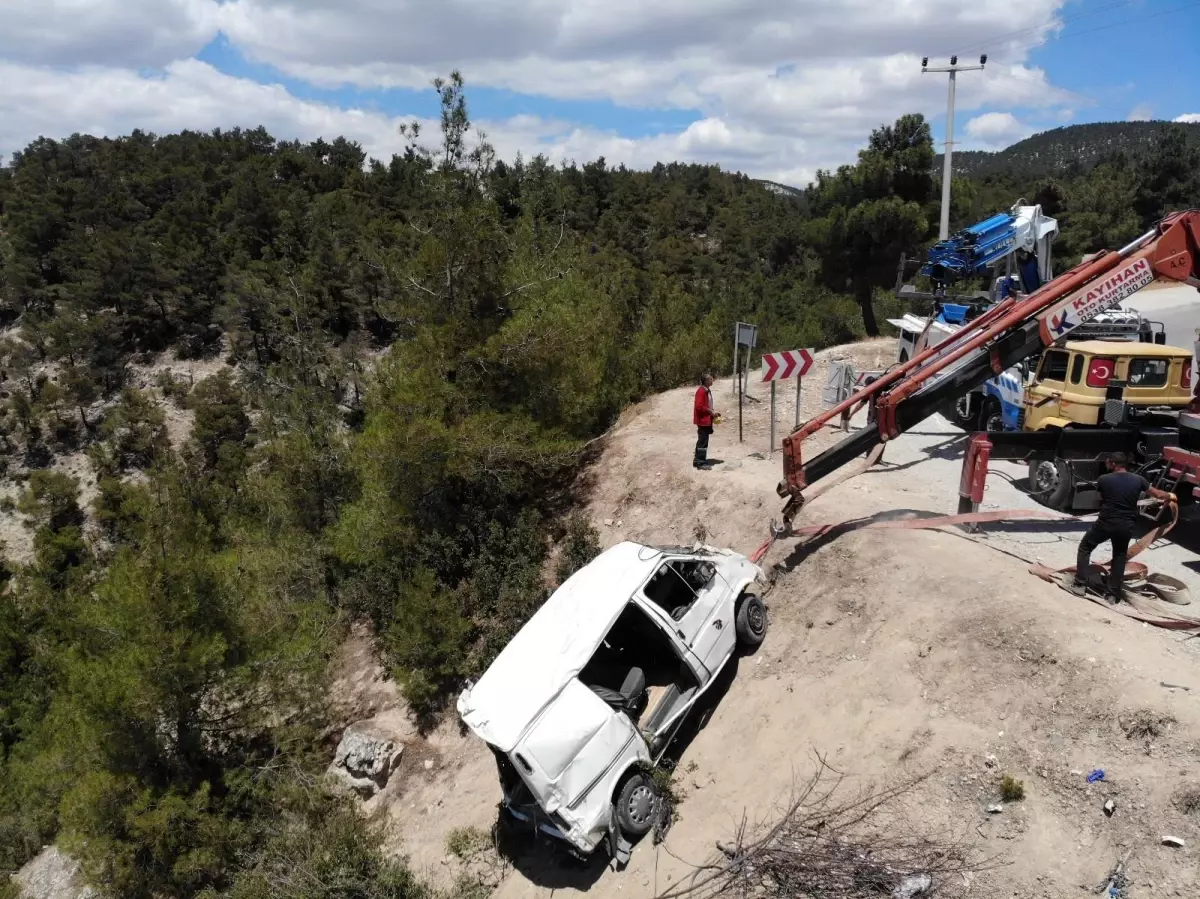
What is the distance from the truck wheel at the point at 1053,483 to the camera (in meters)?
10.5

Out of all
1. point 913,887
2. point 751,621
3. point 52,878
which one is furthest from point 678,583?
point 52,878

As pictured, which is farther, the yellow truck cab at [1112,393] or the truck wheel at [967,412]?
the truck wheel at [967,412]

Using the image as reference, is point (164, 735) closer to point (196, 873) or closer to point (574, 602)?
point (196, 873)

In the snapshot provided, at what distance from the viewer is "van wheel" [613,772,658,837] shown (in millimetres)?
7324

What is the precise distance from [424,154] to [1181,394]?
13189 millimetres

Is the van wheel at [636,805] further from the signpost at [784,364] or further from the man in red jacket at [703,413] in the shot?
the signpost at [784,364]

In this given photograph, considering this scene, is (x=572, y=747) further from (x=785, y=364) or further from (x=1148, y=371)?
(x=1148, y=371)

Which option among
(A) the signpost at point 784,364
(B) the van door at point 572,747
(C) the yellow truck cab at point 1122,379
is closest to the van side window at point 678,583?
(B) the van door at point 572,747

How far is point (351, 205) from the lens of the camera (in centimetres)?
5409

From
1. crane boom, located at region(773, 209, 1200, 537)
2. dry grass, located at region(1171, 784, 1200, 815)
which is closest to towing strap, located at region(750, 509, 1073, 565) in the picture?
crane boom, located at region(773, 209, 1200, 537)

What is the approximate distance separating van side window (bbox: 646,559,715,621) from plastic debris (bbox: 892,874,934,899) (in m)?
3.55

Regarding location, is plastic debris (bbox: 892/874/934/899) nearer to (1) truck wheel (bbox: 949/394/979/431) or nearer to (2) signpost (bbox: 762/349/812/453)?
(2) signpost (bbox: 762/349/812/453)

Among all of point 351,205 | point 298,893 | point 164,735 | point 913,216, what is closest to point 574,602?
point 298,893

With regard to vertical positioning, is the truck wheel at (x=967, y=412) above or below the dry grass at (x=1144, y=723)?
above
